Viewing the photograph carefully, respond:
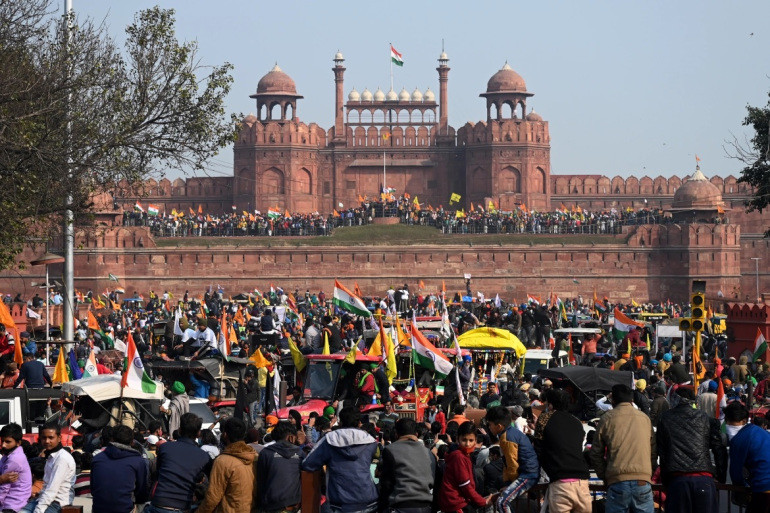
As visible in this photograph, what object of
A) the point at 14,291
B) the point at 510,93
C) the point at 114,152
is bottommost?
the point at 14,291

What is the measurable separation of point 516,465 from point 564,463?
0.63 m

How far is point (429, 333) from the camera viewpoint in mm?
22281

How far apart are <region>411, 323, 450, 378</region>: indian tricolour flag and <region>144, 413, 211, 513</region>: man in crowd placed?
6.18 meters

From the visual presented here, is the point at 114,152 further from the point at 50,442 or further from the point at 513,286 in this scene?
the point at 513,286

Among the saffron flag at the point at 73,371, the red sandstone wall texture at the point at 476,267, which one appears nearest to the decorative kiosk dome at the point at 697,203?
the red sandstone wall texture at the point at 476,267

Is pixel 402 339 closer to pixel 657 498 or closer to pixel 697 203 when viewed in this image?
pixel 657 498

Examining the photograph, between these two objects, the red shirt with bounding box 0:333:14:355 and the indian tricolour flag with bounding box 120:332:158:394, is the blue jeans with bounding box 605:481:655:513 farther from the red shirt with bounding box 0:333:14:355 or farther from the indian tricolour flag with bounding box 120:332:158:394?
the red shirt with bounding box 0:333:14:355

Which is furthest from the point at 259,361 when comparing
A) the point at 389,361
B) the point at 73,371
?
the point at 73,371

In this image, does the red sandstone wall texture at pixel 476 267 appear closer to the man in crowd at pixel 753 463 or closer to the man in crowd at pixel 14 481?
the man in crowd at pixel 14 481

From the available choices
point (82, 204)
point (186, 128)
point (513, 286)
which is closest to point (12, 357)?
point (82, 204)

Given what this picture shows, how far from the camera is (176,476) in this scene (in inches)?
343

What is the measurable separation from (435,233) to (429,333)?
30.8 m

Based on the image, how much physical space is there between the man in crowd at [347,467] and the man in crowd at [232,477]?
0.35 m

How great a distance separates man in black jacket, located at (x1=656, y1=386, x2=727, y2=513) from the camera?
867 cm
